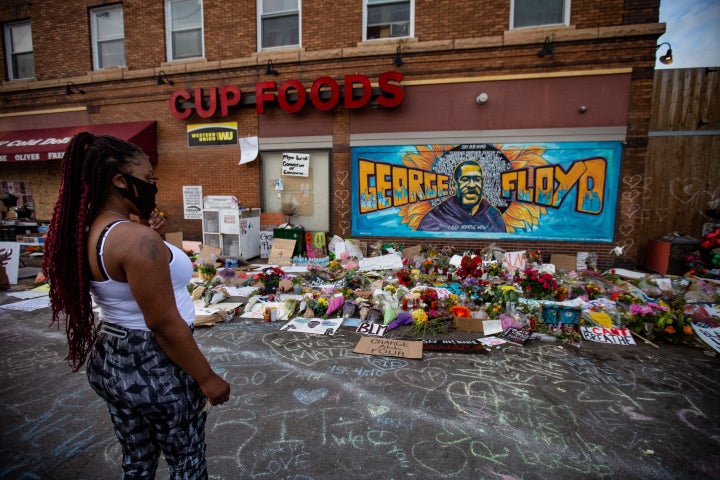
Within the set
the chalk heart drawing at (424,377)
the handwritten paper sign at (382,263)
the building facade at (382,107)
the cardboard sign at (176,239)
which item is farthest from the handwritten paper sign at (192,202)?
the chalk heart drawing at (424,377)

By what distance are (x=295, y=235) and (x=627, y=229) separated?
321 inches

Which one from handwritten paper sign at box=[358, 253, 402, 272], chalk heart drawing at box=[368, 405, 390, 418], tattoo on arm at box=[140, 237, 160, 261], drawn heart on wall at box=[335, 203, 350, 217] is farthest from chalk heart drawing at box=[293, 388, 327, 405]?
drawn heart on wall at box=[335, 203, 350, 217]

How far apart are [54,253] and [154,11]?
40.3ft

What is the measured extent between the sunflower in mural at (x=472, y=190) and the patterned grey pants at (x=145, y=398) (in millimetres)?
8406

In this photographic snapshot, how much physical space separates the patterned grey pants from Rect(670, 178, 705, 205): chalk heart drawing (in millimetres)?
11388

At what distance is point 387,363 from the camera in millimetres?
4141

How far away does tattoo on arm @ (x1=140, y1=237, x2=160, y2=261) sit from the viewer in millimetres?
1423

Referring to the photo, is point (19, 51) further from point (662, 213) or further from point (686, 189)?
point (686, 189)

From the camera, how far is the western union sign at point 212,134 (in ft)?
34.2

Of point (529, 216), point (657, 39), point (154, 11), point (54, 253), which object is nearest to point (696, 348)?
point (529, 216)

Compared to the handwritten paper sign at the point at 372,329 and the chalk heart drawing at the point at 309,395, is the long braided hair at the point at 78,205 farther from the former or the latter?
the handwritten paper sign at the point at 372,329

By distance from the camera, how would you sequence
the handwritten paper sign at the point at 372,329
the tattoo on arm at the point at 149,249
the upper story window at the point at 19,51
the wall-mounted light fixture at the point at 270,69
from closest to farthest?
1. the tattoo on arm at the point at 149,249
2. the handwritten paper sign at the point at 372,329
3. the wall-mounted light fixture at the point at 270,69
4. the upper story window at the point at 19,51

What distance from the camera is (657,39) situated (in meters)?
8.03

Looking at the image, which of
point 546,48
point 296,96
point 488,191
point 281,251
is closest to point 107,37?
point 296,96
